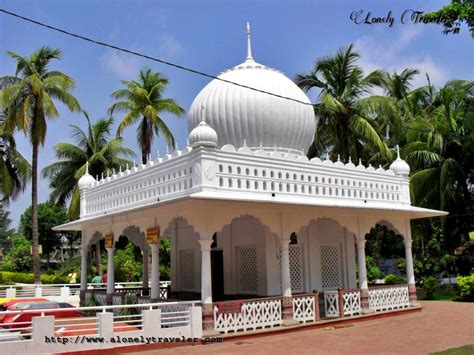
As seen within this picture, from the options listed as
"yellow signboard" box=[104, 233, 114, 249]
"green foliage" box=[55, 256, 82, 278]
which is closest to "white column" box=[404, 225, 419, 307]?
"yellow signboard" box=[104, 233, 114, 249]

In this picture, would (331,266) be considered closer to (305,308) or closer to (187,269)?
(305,308)

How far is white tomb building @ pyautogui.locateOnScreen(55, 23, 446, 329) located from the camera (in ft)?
36.9

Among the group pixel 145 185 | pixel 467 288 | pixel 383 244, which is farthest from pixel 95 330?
pixel 383 244

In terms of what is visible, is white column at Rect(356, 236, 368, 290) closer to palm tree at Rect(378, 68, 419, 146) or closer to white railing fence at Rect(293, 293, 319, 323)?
white railing fence at Rect(293, 293, 319, 323)

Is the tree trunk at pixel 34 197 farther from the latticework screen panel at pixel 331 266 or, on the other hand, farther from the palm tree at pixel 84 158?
the latticework screen panel at pixel 331 266

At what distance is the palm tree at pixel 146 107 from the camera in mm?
23906

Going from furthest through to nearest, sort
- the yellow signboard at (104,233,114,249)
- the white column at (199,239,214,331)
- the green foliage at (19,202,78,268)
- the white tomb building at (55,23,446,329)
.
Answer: the green foliage at (19,202,78,268) < the yellow signboard at (104,233,114,249) < the white tomb building at (55,23,446,329) < the white column at (199,239,214,331)

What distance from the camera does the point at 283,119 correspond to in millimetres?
14766

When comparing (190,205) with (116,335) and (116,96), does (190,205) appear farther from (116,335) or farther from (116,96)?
(116,96)

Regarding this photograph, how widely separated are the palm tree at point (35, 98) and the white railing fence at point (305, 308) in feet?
48.6

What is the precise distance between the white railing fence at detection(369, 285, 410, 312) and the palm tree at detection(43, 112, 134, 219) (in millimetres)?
17242

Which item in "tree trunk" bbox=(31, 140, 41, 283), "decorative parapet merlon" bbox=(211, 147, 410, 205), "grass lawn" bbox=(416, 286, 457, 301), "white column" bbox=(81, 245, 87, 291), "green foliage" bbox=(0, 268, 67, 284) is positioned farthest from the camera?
"green foliage" bbox=(0, 268, 67, 284)

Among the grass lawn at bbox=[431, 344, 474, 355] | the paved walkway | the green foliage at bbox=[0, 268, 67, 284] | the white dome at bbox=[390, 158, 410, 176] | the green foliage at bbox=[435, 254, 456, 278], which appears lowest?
the paved walkway

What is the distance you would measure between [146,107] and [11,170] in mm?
7427
